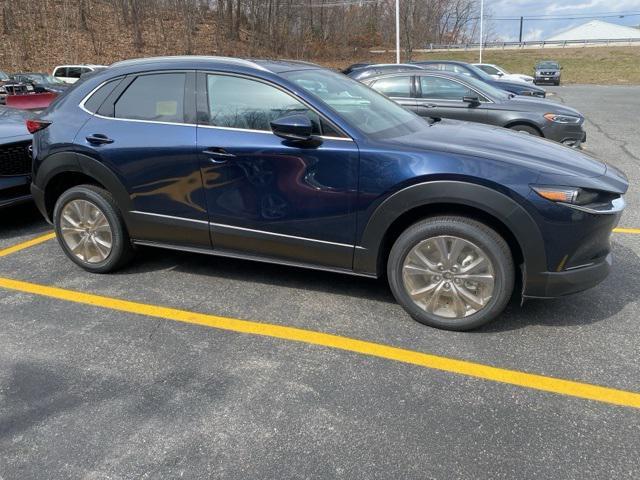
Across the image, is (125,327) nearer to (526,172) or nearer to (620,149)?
(526,172)

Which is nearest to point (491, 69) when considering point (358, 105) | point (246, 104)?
point (358, 105)

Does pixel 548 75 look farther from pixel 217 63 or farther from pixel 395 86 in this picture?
pixel 217 63

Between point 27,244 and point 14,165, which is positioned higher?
point 14,165

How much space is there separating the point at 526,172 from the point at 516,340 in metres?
1.03

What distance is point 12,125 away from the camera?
5.78 meters

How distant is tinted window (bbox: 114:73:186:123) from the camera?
153 inches

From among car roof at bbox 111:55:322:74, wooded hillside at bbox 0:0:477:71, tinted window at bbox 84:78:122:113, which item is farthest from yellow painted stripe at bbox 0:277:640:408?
wooded hillside at bbox 0:0:477:71

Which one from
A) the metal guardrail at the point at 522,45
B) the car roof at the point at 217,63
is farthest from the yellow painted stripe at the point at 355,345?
the metal guardrail at the point at 522,45

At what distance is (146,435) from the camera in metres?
2.54

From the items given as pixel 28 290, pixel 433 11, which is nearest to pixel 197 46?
pixel 433 11

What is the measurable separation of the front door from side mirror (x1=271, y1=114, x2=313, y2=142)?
0.06 m

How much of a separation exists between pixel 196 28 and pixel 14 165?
129 ft

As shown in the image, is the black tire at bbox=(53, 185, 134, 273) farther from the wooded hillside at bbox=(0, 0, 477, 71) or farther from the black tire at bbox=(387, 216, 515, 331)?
the wooded hillside at bbox=(0, 0, 477, 71)

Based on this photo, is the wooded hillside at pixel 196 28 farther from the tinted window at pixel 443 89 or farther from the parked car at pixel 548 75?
the tinted window at pixel 443 89
